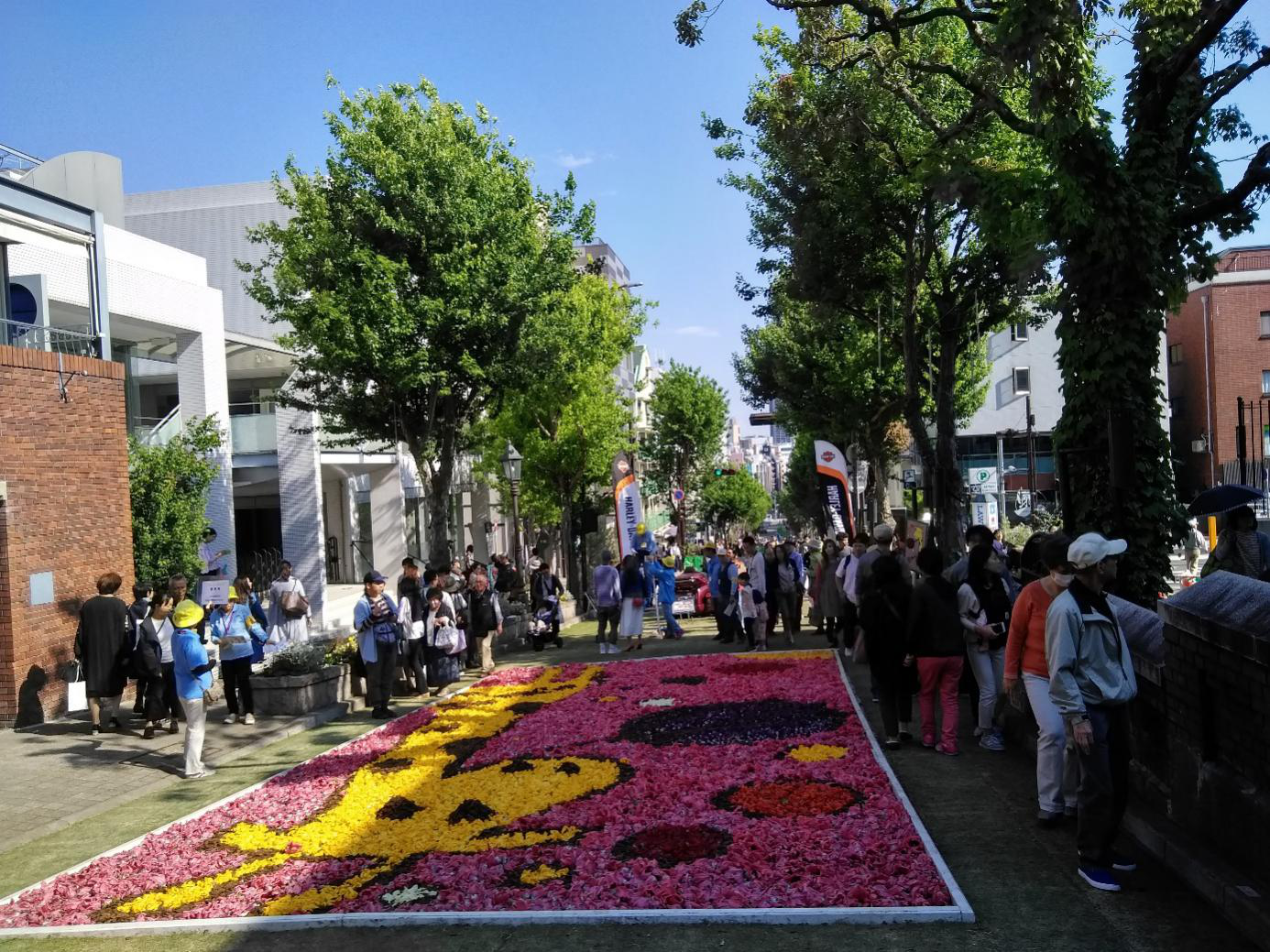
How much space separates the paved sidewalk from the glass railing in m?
15.5

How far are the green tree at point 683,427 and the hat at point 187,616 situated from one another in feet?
168

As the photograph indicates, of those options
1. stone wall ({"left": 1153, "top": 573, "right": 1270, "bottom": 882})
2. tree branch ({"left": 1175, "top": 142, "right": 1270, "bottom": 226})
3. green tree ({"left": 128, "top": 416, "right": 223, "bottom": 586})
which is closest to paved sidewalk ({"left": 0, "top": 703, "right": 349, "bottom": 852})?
green tree ({"left": 128, "top": 416, "right": 223, "bottom": 586})

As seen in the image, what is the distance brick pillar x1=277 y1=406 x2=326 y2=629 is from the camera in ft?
92.5

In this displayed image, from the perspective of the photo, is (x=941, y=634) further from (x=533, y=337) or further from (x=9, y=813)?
(x=533, y=337)

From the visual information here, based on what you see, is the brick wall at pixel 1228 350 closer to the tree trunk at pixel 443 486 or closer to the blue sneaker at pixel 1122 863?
the tree trunk at pixel 443 486

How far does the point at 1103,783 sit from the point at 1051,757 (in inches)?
45.1

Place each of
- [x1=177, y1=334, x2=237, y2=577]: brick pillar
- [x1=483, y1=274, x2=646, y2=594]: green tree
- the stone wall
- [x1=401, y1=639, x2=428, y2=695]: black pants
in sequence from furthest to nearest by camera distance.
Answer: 1. [x1=483, y1=274, x2=646, y2=594]: green tree
2. [x1=177, y1=334, x2=237, y2=577]: brick pillar
3. [x1=401, y1=639, x2=428, y2=695]: black pants
4. the stone wall

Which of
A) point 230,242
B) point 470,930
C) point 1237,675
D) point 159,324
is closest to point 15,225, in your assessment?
point 159,324

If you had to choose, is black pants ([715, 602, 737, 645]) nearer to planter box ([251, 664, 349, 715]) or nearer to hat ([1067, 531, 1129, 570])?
planter box ([251, 664, 349, 715])

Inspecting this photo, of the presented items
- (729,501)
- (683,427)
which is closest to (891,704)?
(683,427)

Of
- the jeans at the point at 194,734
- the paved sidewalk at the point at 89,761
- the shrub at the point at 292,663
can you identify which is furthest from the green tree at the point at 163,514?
the jeans at the point at 194,734

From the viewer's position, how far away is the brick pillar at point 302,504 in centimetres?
2819

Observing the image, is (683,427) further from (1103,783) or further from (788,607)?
(1103,783)

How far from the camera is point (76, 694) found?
13.9 m
